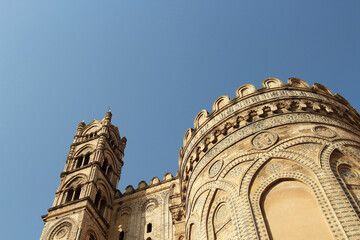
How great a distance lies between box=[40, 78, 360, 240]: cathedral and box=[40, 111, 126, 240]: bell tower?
0.07m

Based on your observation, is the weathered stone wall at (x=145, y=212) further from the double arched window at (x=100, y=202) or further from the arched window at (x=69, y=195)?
the arched window at (x=69, y=195)

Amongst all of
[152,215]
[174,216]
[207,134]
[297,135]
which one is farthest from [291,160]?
[152,215]

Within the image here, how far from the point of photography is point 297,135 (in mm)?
10523

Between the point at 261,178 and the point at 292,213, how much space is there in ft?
4.29

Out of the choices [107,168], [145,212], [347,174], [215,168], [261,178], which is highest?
[107,168]

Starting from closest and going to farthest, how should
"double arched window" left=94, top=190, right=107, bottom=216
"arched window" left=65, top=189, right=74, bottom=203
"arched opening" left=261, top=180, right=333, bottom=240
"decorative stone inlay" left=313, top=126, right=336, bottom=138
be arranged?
"arched opening" left=261, top=180, right=333, bottom=240, "decorative stone inlay" left=313, top=126, right=336, bottom=138, "double arched window" left=94, top=190, right=107, bottom=216, "arched window" left=65, top=189, right=74, bottom=203

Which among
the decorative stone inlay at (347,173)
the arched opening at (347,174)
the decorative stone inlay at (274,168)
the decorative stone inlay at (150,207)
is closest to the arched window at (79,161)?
the decorative stone inlay at (150,207)

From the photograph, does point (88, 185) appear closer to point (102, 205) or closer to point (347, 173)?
point (102, 205)

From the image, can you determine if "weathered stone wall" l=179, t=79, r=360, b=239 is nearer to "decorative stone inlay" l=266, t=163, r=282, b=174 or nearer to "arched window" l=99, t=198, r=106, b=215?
"decorative stone inlay" l=266, t=163, r=282, b=174

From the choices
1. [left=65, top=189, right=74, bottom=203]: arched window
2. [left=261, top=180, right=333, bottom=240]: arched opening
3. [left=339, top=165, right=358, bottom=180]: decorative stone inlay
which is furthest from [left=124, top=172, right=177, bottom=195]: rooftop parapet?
[left=339, top=165, right=358, bottom=180]: decorative stone inlay

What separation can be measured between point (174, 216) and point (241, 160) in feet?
15.2

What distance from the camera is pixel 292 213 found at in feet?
28.7

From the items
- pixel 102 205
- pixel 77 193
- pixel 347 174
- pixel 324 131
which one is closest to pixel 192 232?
pixel 347 174

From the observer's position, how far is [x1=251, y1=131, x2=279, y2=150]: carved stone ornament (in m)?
10.6
